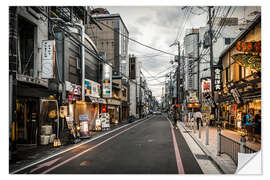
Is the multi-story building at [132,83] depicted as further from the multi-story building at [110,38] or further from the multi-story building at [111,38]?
the multi-story building at [110,38]

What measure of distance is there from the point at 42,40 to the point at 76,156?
7.95 metres

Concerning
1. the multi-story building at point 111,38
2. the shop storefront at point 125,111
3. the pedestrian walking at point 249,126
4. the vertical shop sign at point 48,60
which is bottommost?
the shop storefront at point 125,111

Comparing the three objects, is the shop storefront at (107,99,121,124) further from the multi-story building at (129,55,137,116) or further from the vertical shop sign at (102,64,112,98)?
the multi-story building at (129,55,137,116)

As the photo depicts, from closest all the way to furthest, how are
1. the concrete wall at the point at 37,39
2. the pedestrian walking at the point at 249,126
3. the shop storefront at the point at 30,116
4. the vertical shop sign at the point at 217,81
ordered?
the shop storefront at the point at 30,116
the concrete wall at the point at 37,39
the pedestrian walking at the point at 249,126
the vertical shop sign at the point at 217,81

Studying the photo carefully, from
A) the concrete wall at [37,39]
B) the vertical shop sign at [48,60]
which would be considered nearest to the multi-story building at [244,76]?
the vertical shop sign at [48,60]

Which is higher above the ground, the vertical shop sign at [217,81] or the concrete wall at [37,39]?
the concrete wall at [37,39]

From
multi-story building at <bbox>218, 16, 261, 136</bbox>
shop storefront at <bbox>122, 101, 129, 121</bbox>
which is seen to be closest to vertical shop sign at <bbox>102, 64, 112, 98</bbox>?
multi-story building at <bbox>218, 16, 261, 136</bbox>

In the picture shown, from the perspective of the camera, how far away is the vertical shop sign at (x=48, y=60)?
12352mm

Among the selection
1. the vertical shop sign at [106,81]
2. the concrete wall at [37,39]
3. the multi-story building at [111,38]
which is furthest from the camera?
the multi-story building at [111,38]

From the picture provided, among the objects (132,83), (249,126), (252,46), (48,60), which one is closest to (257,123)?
(249,126)

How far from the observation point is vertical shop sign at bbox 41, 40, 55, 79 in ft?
40.5

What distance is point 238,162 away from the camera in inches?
257

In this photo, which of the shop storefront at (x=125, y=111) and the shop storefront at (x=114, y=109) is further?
the shop storefront at (x=125, y=111)
